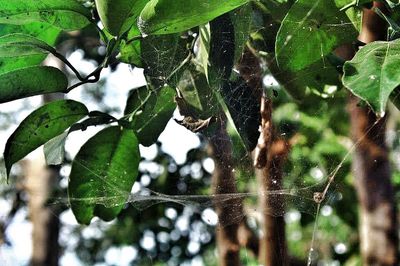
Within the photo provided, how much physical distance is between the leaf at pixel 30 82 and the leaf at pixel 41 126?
4 centimetres

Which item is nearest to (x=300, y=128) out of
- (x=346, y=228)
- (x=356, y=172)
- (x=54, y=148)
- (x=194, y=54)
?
(x=356, y=172)

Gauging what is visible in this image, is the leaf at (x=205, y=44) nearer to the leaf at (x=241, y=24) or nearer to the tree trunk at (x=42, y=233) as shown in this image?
the leaf at (x=241, y=24)

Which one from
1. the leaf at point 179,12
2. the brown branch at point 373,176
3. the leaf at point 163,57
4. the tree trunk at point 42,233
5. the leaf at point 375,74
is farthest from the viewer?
the tree trunk at point 42,233

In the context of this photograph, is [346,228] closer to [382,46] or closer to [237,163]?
[237,163]

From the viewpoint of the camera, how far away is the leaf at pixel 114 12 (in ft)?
2.00

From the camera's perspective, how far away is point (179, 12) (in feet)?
1.96

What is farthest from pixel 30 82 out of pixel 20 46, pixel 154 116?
pixel 154 116

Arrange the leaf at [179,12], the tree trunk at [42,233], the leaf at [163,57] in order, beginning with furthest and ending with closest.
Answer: the tree trunk at [42,233] → the leaf at [163,57] → the leaf at [179,12]

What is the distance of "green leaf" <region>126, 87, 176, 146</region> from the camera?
2.45 feet

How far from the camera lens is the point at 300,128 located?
897 millimetres

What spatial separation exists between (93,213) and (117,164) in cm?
9

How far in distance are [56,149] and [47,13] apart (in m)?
0.15

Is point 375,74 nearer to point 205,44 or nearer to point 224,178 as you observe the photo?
point 205,44

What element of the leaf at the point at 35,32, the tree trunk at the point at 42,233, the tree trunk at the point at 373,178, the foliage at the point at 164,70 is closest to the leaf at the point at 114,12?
the foliage at the point at 164,70
